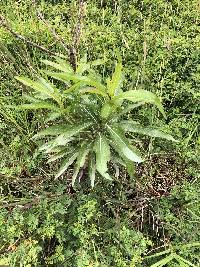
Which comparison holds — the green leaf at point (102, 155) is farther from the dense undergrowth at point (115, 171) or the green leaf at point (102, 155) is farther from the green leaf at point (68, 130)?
the dense undergrowth at point (115, 171)

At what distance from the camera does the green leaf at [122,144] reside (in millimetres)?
2311

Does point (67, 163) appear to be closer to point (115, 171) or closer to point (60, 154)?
point (60, 154)

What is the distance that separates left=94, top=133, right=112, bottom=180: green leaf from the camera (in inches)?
90.2

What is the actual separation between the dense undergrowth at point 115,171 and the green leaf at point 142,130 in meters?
0.30

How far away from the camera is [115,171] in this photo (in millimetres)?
2871

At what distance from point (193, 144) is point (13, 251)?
145 cm

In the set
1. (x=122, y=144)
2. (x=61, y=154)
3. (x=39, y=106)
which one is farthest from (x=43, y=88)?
(x=122, y=144)

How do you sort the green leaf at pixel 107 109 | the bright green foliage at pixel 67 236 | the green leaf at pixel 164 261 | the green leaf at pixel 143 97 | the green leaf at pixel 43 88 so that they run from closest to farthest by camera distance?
the green leaf at pixel 143 97, the green leaf at pixel 107 109, the green leaf at pixel 43 88, the green leaf at pixel 164 261, the bright green foliage at pixel 67 236

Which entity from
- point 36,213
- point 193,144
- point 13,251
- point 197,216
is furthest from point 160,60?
point 13,251

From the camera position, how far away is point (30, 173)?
298 centimetres

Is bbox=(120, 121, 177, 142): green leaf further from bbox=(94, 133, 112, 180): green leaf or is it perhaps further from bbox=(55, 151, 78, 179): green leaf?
bbox=(55, 151, 78, 179): green leaf

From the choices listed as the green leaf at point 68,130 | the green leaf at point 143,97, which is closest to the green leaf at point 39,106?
the green leaf at point 68,130

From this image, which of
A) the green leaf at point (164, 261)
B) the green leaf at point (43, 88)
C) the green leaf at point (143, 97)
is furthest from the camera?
the green leaf at point (164, 261)

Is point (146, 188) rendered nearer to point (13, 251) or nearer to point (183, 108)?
point (183, 108)
